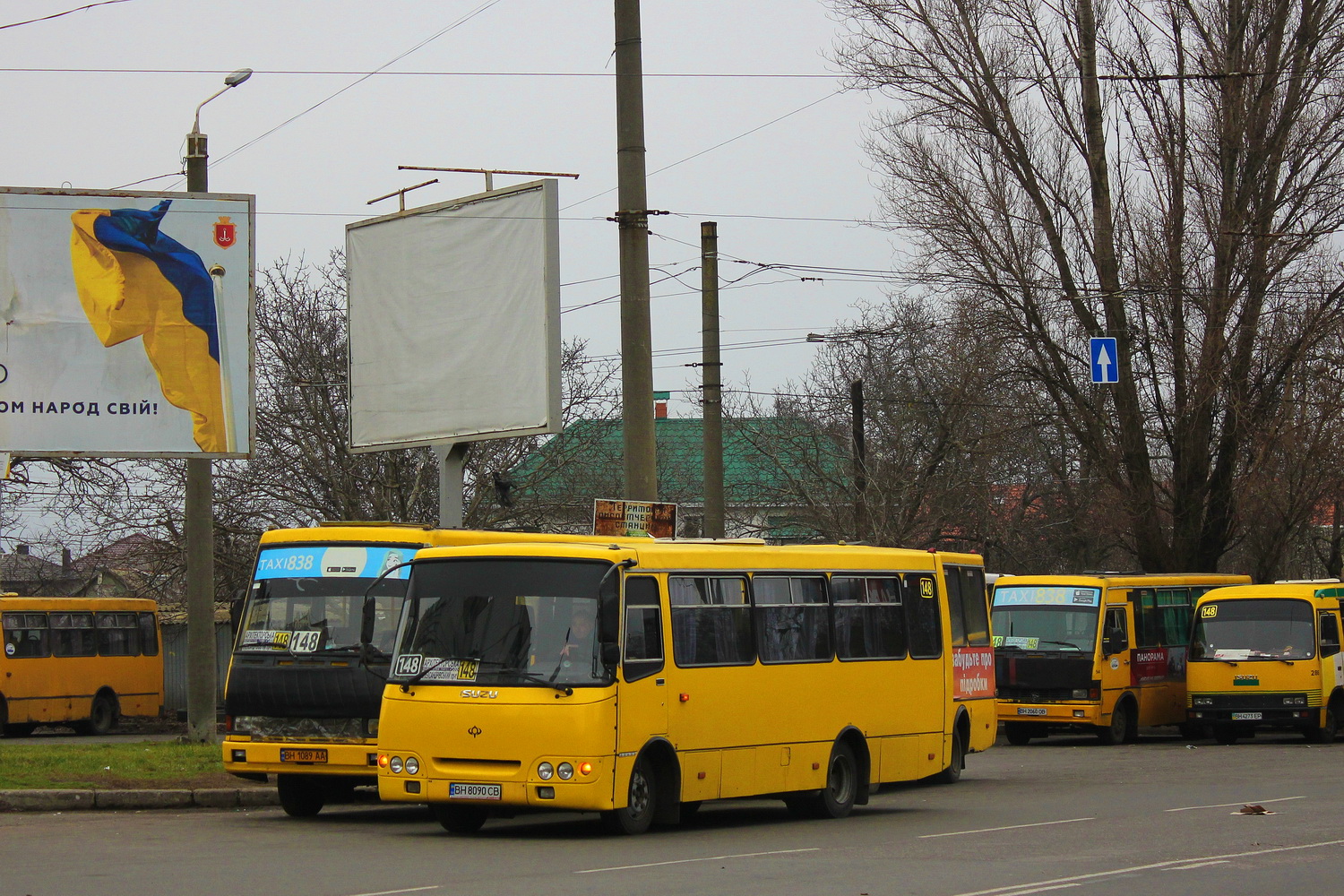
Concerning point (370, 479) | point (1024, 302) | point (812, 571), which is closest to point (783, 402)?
point (1024, 302)

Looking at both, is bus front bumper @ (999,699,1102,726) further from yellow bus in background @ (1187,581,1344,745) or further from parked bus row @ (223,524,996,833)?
parked bus row @ (223,524,996,833)

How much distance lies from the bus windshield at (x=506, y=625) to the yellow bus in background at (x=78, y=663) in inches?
878

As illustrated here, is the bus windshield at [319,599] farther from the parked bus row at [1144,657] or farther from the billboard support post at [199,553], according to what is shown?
the parked bus row at [1144,657]

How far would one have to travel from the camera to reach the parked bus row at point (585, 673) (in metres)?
13.0

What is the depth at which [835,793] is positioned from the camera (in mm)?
15789

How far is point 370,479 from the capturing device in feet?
101

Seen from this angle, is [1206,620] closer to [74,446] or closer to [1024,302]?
[1024,302]

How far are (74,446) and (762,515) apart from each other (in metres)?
32.6

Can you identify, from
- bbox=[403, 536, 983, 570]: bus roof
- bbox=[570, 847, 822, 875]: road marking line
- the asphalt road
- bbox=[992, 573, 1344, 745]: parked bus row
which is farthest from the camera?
bbox=[992, 573, 1344, 745]: parked bus row

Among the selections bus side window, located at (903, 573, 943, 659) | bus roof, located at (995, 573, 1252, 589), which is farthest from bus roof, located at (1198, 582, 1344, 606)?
bus side window, located at (903, 573, 943, 659)

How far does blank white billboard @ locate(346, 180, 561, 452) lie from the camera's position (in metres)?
20.0

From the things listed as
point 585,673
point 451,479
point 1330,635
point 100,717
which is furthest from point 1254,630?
point 100,717

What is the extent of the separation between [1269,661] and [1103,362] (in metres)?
5.74

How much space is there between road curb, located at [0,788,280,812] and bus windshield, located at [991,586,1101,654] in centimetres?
1477
